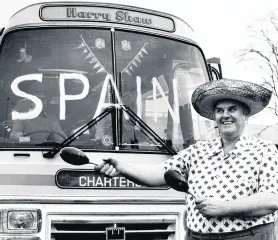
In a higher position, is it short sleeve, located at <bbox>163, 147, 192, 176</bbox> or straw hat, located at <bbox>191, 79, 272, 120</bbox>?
straw hat, located at <bbox>191, 79, 272, 120</bbox>

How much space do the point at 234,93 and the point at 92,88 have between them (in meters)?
1.78

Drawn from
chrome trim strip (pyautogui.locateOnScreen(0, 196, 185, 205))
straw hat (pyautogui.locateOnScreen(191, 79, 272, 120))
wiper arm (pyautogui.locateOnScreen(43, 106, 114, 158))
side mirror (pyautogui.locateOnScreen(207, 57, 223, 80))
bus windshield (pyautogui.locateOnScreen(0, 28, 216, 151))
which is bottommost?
chrome trim strip (pyautogui.locateOnScreen(0, 196, 185, 205))

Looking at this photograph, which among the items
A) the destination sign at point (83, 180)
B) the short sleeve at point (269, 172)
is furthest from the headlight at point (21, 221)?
the short sleeve at point (269, 172)

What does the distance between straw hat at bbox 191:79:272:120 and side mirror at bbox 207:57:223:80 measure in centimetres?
224

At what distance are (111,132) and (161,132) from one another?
0.51 metres

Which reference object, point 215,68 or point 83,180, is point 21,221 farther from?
point 215,68

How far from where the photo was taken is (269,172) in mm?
3424

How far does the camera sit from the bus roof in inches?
211

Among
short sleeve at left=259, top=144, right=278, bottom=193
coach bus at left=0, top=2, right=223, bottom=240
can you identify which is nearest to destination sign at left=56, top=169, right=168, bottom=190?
coach bus at left=0, top=2, right=223, bottom=240

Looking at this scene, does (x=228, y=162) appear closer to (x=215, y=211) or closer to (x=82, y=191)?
(x=215, y=211)

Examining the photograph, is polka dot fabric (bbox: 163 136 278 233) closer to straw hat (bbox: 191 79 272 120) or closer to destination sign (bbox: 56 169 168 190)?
straw hat (bbox: 191 79 272 120)

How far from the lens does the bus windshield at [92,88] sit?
4922mm

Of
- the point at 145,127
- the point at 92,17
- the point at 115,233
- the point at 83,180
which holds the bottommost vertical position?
the point at 115,233

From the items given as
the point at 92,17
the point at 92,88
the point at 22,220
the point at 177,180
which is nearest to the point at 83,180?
the point at 22,220
